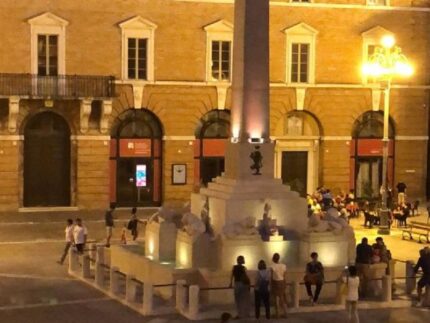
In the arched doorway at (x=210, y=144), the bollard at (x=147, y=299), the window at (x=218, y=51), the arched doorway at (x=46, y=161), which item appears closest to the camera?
the bollard at (x=147, y=299)

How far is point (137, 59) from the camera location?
43.2 m

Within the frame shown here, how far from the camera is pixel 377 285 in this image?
2334 cm

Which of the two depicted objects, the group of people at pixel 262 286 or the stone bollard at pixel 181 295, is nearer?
the group of people at pixel 262 286

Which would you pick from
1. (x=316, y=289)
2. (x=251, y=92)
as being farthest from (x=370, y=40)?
(x=316, y=289)

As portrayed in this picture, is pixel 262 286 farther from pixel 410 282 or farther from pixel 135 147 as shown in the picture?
pixel 135 147

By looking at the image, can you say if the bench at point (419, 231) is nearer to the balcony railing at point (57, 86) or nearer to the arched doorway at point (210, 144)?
the arched doorway at point (210, 144)

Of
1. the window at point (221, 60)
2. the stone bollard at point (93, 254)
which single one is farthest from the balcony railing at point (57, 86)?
the stone bollard at point (93, 254)

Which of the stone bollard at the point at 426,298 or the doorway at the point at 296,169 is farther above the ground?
the doorway at the point at 296,169

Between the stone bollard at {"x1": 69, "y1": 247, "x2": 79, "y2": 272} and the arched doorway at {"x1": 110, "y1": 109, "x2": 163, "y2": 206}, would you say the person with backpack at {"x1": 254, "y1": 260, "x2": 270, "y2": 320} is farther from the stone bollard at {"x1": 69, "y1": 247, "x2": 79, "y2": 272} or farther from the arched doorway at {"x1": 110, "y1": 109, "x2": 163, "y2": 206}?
the arched doorway at {"x1": 110, "y1": 109, "x2": 163, "y2": 206}

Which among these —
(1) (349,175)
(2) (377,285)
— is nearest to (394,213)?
(1) (349,175)

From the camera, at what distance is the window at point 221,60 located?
145ft

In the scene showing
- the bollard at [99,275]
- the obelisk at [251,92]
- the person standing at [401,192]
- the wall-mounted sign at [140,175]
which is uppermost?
the obelisk at [251,92]

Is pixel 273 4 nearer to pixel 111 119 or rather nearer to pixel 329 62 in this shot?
pixel 329 62

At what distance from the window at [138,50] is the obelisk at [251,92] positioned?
1872 cm
